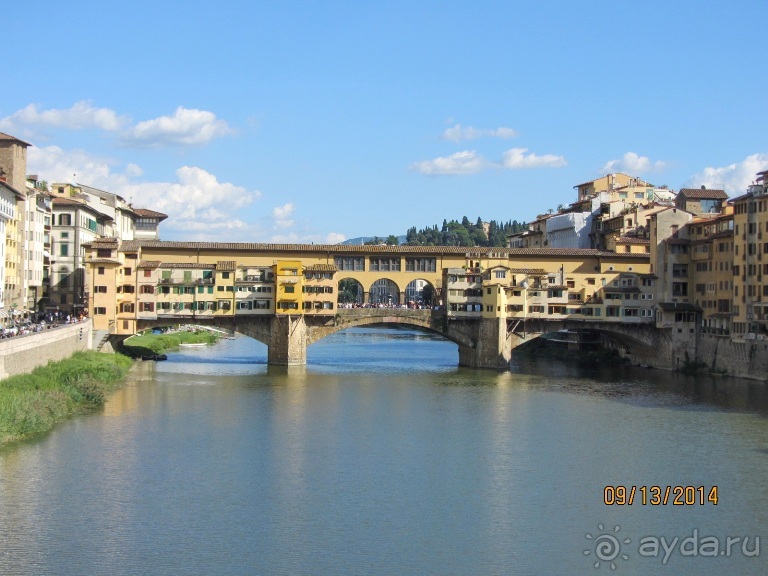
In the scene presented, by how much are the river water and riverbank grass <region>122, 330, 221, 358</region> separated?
1638cm

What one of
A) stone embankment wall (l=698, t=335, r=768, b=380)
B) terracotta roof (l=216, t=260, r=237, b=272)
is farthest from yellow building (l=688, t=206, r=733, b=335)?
terracotta roof (l=216, t=260, r=237, b=272)

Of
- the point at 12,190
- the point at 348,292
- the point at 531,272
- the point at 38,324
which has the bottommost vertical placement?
the point at 38,324

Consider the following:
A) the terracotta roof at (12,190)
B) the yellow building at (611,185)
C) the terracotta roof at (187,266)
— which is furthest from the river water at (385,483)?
the yellow building at (611,185)

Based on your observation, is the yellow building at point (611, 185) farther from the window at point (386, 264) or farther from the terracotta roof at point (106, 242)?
the terracotta roof at point (106, 242)

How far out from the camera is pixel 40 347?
42625 mm

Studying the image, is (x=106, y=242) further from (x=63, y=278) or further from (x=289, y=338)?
(x=289, y=338)

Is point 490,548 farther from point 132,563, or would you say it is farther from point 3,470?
point 3,470

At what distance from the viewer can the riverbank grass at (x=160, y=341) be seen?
65125 millimetres

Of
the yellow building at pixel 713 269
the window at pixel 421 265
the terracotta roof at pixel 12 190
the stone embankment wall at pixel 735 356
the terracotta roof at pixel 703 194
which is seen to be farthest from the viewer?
the terracotta roof at pixel 703 194

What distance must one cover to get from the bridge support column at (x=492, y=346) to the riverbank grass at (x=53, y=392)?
64.3 ft

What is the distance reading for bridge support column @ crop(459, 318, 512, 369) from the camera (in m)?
59.7

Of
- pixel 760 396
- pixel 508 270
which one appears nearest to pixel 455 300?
pixel 508 270

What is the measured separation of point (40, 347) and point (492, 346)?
2610cm
